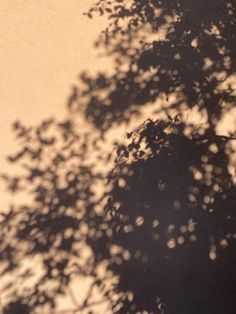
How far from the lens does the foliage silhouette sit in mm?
5109

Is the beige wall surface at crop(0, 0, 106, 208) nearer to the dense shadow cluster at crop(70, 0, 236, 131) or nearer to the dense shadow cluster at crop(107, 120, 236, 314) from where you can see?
the dense shadow cluster at crop(70, 0, 236, 131)

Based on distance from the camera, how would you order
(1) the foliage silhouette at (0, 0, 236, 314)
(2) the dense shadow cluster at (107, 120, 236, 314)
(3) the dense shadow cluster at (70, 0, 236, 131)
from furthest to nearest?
(3) the dense shadow cluster at (70, 0, 236, 131) → (2) the dense shadow cluster at (107, 120, 236, 314) → (1) the foliage silhouette at (0, 0, 236, 314)

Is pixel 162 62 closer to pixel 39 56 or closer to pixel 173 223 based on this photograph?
pixel 39 56

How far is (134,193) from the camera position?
5605 mm

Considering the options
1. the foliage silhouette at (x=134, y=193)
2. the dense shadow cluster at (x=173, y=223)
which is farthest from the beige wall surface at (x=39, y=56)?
the dense shadow cluster at (x=173, y=223)

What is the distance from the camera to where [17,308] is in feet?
15.9

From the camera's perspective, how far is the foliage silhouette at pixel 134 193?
16.8ft

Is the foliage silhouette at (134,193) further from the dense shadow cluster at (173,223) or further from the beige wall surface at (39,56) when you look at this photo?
the beige wall surface at (39,56)

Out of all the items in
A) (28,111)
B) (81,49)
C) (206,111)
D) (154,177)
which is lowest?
(154,177)

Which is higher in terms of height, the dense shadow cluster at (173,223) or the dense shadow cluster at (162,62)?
the dense shadow cluster at (162,62)

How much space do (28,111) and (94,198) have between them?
156 cm

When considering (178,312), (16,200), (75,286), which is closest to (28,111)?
(16,200)

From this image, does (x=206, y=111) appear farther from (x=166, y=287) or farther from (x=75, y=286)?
(x=75, y=286)

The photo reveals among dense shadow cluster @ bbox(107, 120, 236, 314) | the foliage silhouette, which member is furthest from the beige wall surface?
dense shadow cluster @ bbox(107, 120, 236, 314)
